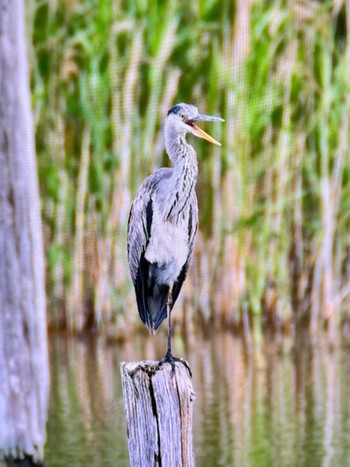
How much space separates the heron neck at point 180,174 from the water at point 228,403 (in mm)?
2268

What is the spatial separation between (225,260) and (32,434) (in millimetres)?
2755

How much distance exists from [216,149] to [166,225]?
386 centimetres

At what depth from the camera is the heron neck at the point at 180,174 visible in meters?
4.03

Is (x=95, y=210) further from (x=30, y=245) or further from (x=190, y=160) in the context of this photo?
(x=190, y=160)

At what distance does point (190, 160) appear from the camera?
405 cm

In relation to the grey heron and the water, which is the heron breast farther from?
the water

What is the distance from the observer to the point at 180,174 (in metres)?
4.05

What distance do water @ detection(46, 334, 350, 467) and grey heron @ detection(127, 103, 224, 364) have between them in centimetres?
200

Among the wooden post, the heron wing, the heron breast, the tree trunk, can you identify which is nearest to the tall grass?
the tree trunk

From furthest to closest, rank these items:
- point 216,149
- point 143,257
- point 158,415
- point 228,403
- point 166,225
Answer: point 216,149, point 228,403, point 143,257, point 166,225, point 158,415

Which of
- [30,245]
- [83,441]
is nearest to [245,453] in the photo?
[83,441]

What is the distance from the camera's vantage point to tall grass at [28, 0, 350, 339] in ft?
25.7

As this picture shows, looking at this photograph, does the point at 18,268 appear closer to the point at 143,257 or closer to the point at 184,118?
the point at 143,257

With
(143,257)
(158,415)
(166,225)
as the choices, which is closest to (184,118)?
(166,225)
